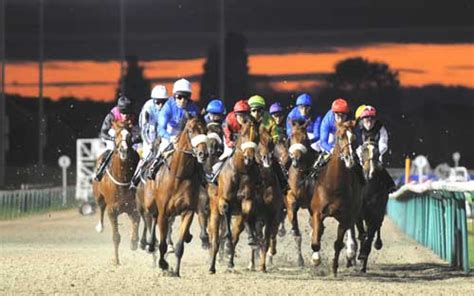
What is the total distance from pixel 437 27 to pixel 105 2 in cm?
1278

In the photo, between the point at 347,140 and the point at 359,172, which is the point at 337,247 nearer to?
the point at 359,172

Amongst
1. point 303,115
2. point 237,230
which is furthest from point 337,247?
point 303,115

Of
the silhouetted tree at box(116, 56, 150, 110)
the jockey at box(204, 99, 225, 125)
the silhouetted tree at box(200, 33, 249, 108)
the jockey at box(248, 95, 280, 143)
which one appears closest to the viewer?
the jockey at box(248, 95, 280, 143)

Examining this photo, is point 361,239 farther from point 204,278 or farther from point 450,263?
point 204,278

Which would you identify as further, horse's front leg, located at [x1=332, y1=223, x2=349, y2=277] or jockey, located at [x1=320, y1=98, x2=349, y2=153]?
jockey, located at [x1=320, y1=98, x2=349, y2=153]

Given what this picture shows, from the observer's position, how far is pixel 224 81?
144 ft

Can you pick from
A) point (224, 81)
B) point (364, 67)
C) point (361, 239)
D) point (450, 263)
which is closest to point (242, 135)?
point (361, 239)

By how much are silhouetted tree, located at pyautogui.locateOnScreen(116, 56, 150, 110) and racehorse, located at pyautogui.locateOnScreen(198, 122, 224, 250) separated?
88.9 ft

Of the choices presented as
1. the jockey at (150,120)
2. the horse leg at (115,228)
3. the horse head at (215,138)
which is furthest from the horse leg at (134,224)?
the horse head at (215,138)

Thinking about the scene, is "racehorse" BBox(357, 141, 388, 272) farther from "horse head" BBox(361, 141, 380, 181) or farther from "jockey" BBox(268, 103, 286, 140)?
"jockey" BBox(268, 103, 286, 140)

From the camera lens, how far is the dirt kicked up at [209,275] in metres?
11.8

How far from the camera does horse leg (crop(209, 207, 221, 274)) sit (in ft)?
44.1

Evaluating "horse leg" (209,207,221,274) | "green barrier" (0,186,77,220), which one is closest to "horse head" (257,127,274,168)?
"horse leg" (209,207,221,274)

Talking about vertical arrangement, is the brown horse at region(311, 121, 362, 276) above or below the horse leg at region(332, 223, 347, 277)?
above
